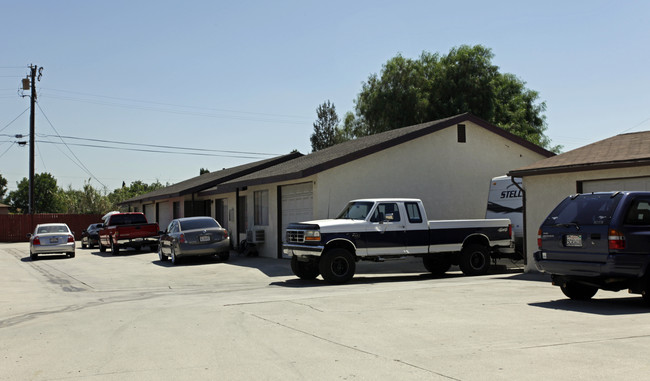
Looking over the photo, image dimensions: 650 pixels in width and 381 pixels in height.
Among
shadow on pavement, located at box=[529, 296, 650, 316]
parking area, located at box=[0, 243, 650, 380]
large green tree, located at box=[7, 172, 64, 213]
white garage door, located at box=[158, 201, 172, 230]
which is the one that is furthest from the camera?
large green tree, located at box=[7, 172, 64, 213]

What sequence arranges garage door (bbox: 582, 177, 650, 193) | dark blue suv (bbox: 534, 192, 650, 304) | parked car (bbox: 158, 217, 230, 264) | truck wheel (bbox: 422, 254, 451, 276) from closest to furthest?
dark blue suv (bbox: 534, 192, 650, 304), garage door (bbox: 582, 177, 650, 193), truck wheel (bbox: 422, 254, 451, 276), parked car (bbox: 158, 217, 230, 264)

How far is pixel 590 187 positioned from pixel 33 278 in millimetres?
15969

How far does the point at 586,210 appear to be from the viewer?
10.5m

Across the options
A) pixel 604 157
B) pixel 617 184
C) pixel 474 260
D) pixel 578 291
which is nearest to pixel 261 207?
pixel 474 260

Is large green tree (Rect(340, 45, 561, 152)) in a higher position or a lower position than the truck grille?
higher

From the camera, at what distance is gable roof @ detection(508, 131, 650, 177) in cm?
1402

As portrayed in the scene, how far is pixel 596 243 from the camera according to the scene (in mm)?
10109

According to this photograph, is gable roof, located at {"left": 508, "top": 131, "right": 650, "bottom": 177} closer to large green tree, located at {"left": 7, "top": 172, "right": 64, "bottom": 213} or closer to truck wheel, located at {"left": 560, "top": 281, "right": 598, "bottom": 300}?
truck wheel, located at {"left": 560, "top": 281, "right": 598, "bottom": 300}

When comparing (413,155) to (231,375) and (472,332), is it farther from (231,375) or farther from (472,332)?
(231,375)

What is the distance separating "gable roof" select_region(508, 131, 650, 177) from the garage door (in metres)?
0.47

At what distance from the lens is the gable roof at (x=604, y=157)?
14023mm

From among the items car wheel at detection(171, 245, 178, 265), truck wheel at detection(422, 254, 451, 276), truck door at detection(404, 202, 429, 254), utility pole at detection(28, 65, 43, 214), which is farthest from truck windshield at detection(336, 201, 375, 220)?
utility pole at detection(28, 65, 43, 214)

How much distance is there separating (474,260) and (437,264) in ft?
3.22

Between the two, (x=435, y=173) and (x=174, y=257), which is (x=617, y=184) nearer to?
(x=435, y=173)
